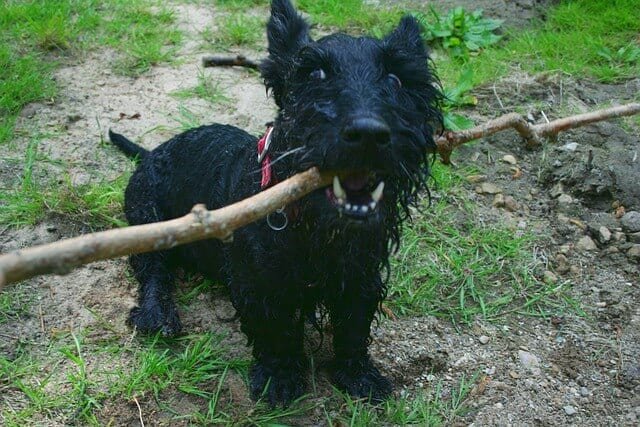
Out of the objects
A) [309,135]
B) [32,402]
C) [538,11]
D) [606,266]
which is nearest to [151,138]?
[32,402]

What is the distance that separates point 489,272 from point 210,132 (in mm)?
1843

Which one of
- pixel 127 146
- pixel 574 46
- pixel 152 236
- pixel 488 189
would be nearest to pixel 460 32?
pixel 574 46

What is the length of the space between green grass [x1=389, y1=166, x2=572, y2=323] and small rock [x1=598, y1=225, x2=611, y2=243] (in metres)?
0.39

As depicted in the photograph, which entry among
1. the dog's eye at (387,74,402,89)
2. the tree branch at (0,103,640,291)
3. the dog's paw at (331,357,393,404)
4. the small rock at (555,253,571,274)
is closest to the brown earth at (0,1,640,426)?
the small rock at (555,253,571,274)

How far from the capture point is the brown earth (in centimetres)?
343

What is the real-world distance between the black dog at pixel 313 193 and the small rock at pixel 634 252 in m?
1.78

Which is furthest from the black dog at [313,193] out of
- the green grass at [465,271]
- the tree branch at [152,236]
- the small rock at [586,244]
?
the small rock at [586,244]

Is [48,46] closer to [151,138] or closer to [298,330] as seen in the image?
[151,138]

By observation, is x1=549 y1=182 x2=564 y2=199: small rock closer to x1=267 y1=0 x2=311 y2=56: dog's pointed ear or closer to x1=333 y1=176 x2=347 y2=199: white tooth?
x1=267 y1=0 x2=311 y2=56: dog's pointed ear

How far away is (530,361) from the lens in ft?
11.8

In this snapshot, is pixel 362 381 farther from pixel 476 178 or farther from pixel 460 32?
pixel 460 32

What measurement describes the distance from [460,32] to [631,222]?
8.51 feet

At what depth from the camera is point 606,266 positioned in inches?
163

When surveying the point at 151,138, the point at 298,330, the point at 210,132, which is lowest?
the point at 151,138
